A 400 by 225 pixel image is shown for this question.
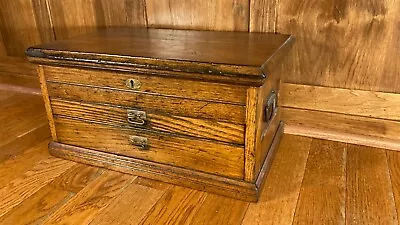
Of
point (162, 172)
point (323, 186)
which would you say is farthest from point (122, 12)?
point (323, 186)

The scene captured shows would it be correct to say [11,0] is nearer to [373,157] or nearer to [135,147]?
[135,147]

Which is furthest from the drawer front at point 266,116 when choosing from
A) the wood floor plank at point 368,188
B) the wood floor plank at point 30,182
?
the wood floor plank at point 30,182

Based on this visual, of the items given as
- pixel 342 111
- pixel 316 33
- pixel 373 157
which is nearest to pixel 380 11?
pixel 316 33

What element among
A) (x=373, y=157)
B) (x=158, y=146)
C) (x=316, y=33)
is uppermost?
(x=316, y=33)

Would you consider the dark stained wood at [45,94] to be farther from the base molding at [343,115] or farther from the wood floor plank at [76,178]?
the base molding at [343,115]

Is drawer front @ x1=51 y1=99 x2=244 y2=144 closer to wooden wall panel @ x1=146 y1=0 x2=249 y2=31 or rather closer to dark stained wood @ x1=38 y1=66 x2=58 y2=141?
dark stained wood @ x1=38 y1=66 x2=58 y2=141

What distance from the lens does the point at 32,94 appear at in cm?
167

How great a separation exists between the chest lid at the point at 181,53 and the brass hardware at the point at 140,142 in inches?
7.9

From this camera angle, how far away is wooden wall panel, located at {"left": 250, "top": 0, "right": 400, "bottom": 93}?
3.53 ft

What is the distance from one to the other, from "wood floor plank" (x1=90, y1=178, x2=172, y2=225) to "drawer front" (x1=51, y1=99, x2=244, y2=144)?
16 cm

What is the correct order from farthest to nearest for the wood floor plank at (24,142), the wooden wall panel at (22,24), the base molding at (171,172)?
the wooden wall panel at (22,24)
the wood floor plank at (24,142)
the base molding at (171,172)

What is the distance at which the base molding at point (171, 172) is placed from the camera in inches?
36.9

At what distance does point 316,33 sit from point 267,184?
49 cm

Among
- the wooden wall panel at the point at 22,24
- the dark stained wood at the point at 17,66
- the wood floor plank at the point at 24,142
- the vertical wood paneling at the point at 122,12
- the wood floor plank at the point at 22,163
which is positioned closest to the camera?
the wood floor plank at the point at 22,163
